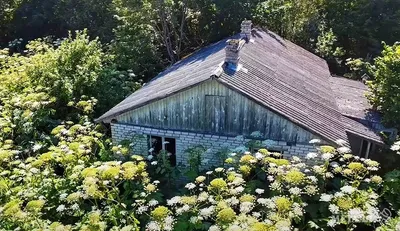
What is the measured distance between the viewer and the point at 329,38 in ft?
78.5

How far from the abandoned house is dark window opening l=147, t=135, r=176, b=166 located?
0.03 meters

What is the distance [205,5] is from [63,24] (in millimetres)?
12769

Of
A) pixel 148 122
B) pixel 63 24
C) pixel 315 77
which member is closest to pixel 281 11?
pixel 315 77

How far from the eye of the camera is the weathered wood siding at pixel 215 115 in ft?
39.3

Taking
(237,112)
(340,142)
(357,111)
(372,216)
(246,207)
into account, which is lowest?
(372,216)

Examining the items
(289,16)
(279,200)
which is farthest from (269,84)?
(289,16)

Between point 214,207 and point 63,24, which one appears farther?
point 63,24

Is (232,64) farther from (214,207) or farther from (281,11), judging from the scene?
(281,11)

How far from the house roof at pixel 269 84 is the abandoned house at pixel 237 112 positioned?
0.04m

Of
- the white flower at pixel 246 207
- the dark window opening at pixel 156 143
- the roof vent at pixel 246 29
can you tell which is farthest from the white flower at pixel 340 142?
the roof vent at pixel 246 29

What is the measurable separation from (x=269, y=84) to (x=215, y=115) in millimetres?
2361

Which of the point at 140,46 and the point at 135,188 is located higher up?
the point at 140,46

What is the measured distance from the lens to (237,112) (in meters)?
12.3

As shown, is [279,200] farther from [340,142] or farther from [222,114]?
[222,114]
